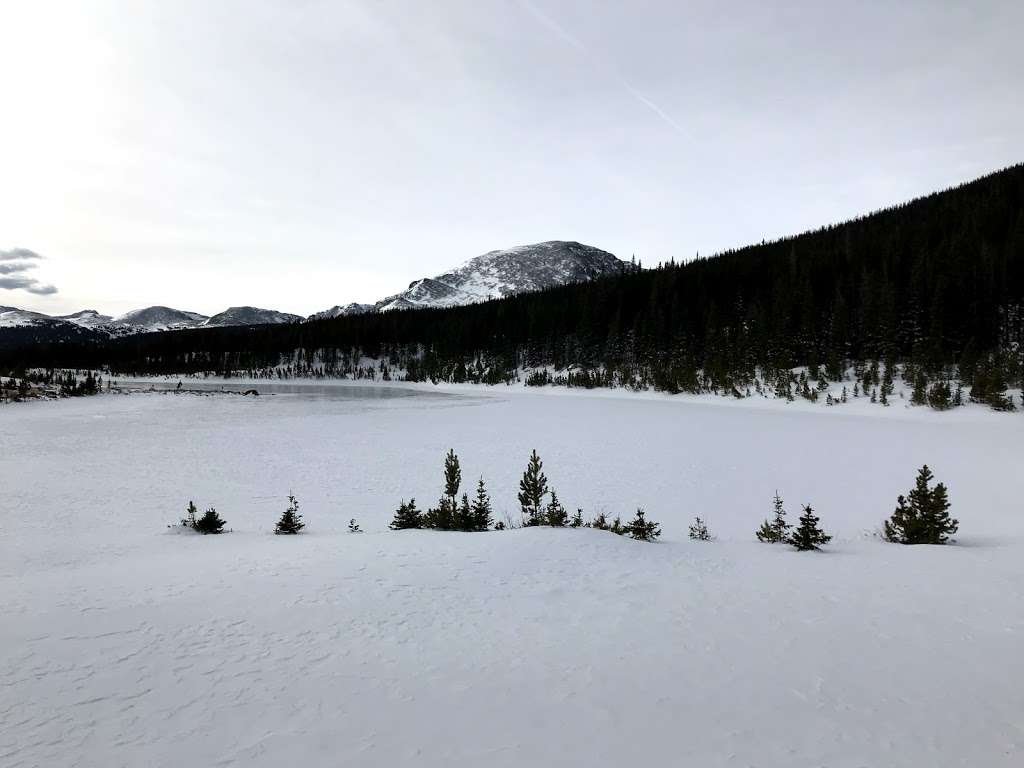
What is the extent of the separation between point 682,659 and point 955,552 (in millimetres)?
8225

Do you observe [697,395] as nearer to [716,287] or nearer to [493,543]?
[716,287]

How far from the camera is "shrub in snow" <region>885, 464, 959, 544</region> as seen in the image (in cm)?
1112

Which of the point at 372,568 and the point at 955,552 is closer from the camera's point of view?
the point at 372,568

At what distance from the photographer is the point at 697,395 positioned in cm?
5931

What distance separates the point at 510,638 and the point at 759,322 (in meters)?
69.9

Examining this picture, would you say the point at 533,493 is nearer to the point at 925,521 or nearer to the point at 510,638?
the point at 510,638

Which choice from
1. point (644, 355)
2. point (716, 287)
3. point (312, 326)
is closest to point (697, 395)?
point (644, 355)

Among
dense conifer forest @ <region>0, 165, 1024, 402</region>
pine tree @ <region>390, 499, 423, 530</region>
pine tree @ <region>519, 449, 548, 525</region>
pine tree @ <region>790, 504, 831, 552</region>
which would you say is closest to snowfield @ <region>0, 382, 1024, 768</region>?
pine tree @ <region>790, 504, 831, 552</region>

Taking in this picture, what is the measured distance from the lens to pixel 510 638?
651 cm

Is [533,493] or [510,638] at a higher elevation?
[533,493]

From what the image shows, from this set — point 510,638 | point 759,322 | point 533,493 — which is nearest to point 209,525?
point 533,493

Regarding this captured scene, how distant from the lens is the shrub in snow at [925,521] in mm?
11117

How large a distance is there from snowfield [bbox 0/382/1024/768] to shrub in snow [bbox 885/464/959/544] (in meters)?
0.61

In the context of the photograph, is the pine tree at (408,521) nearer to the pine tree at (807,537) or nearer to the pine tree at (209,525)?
the pine tree at (209,525)
